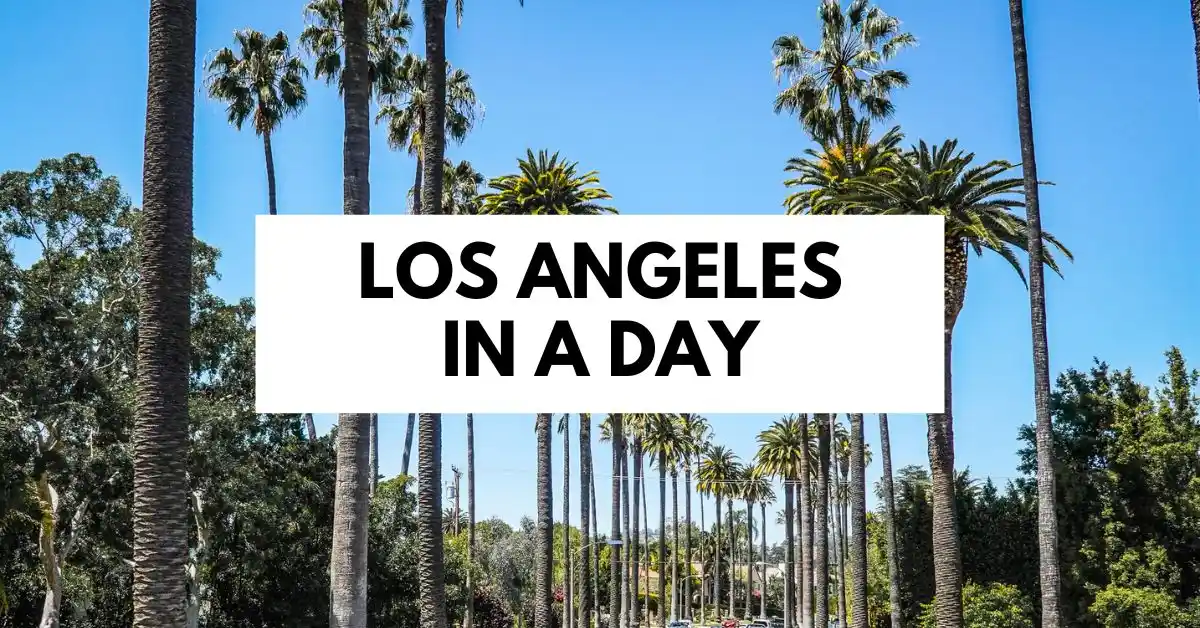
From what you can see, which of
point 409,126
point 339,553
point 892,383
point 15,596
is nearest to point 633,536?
point 409,126

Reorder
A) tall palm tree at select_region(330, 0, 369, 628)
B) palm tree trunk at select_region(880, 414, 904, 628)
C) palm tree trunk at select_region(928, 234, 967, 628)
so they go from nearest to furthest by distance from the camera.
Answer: tall palm tree at select_region(330, 0, 369, 628), palm tree trunk at select_region(928, 234, 967, 628), palm tree trunk at select_region(880, 414, 904, 628)

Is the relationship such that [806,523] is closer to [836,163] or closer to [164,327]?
[836,163]

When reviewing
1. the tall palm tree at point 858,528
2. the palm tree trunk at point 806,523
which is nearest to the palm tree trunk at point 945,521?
the tall palm tree at point 858,528

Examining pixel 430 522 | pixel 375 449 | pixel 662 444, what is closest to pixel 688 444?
pixel 662 444

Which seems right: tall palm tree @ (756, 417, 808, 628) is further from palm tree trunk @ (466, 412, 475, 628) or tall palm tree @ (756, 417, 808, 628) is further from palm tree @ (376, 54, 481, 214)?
palm tree @ (376, 54, 481, 214)

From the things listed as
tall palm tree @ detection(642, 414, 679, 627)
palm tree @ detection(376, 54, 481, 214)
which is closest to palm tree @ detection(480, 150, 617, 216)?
palm tree @ detection(376, 54, 481, 214)

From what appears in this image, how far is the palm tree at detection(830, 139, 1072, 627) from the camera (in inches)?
1217

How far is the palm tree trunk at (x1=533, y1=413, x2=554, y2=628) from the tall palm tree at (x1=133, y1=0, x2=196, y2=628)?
24649mm

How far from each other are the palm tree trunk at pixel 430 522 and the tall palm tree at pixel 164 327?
9.29 meters

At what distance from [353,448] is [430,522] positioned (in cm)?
313

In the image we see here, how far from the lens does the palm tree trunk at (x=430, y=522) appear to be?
23297 millimetres

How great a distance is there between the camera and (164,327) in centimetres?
1391

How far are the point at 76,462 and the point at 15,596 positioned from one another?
5369mm

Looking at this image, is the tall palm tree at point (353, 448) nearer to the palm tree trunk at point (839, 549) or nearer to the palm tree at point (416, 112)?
the palm tree at point (416, 112)
